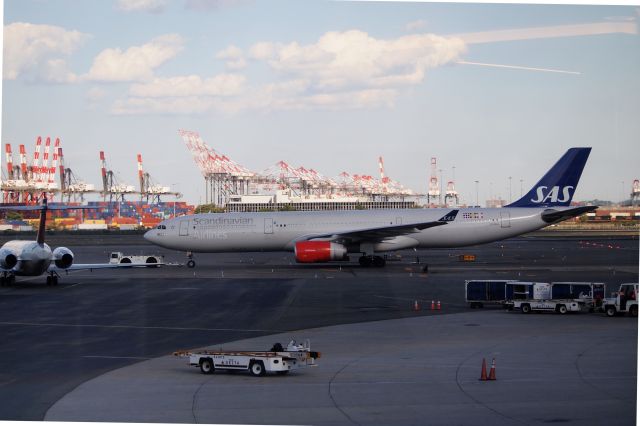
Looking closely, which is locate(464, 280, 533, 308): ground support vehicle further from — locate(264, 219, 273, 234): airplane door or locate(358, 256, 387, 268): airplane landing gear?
locate(264, 219, 273, 234): airplane door

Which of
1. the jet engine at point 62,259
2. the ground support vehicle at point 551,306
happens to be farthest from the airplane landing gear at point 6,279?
the ground support vehicle at point 551,306

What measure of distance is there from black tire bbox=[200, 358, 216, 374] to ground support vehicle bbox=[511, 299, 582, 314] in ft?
56.9

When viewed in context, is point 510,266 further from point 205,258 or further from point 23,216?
point 23,216

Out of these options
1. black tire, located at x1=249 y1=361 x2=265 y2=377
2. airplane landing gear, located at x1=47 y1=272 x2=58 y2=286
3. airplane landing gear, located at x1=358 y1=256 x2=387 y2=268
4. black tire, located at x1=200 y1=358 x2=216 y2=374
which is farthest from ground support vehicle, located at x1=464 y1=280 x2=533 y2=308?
airplane landing gear, located at x1=47 y1=272 x2=58 y2=286

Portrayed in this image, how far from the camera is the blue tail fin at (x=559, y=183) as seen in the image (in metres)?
60.7

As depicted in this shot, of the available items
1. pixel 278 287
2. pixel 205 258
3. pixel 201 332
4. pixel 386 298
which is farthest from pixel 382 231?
pixel 201 332

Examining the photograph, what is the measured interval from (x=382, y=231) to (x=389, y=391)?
38.0 meters

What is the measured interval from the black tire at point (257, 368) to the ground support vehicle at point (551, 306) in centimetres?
1682

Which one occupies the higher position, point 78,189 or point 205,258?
point 78,189

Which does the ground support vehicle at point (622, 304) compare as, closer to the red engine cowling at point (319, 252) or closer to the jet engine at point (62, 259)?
the red engine cowling at point (319, 252)

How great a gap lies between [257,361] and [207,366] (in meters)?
1.52

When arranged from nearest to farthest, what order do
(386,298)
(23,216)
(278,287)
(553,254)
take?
(386,298)
(278,287)
(553,254)
(23,216)

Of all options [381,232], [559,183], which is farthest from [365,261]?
[559,183]

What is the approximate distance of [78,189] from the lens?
75.1 m
